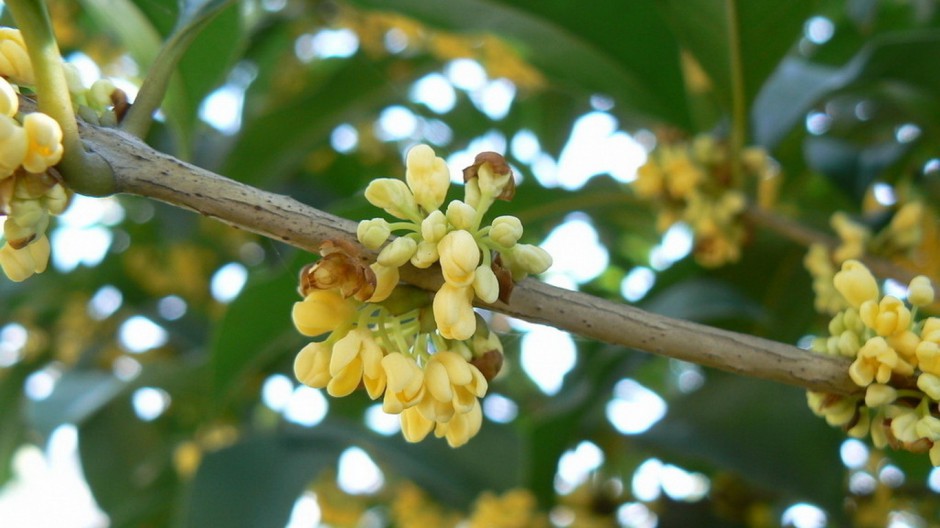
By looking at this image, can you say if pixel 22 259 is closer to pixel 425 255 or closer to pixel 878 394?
pixel 425 255

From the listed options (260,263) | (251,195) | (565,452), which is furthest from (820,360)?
(260,263)

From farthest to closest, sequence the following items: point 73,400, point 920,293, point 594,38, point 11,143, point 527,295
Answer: point 73,400 → point 594,38 → point 920,293 → point 527,295 → point 11,143

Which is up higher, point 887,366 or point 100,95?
point 100,95

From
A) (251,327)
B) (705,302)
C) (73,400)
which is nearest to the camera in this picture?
(251,327)

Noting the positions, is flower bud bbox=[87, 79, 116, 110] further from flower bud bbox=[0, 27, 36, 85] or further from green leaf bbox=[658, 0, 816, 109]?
green leaf bbox=[658, 0, 816, 109]

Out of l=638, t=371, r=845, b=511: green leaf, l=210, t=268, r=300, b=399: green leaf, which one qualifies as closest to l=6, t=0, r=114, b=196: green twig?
l=210, t=268, r=300, b=399: green leaf

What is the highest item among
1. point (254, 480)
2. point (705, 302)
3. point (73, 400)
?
point (705, 302)

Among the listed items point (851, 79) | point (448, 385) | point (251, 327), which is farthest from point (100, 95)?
point (851, 79)

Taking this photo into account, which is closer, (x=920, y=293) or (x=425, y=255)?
(x=425, y=255)
